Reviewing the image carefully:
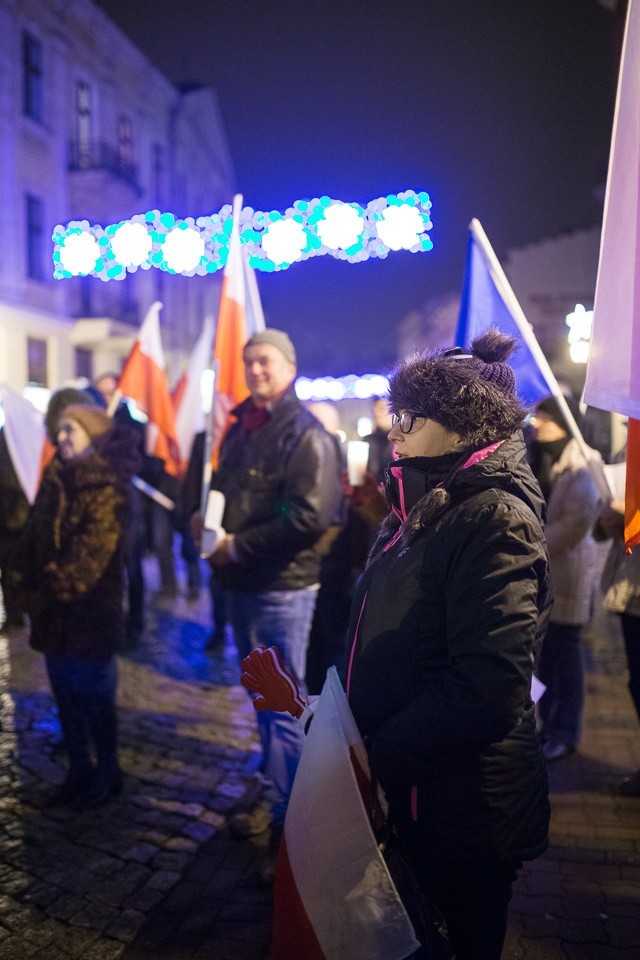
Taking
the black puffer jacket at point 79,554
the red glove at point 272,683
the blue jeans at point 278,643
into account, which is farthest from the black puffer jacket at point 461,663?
the black puffer jacket at point 79,554

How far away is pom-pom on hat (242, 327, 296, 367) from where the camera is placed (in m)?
3.84

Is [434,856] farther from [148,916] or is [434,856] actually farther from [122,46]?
[122,46]

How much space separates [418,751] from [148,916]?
181cm

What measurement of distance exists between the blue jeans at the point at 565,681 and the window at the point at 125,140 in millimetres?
23127

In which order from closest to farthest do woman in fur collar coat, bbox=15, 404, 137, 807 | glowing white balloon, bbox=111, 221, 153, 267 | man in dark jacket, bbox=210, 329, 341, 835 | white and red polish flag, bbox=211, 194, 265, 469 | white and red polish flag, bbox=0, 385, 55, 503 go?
man in dark jacket, bbox=210, 329, 341, 835
woman in fur collar coat, bbox=15, 404, 137, 807
white and red polish flag, bbox=211, 194, 265, 469
white and red polish flag, bbox=0, 385, 55, 503
glowing white balloon, bbox=111, 221, 153, 267

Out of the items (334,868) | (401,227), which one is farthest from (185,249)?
(334,868)

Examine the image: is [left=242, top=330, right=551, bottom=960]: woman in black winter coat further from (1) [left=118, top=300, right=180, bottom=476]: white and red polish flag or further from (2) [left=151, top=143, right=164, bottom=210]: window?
(2) [left=151, top=143, right=164, bottom=210]: window

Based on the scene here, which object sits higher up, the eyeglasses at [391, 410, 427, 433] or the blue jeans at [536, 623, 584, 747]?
the eyeglasses at [391, 410, 427, 433]

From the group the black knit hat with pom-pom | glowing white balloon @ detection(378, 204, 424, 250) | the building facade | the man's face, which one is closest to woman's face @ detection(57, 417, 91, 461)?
the man's face

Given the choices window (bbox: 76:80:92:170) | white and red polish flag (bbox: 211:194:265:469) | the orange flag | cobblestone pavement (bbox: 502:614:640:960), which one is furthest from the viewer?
window (bbox: 76:80:92:170)

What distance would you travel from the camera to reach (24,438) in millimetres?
6934

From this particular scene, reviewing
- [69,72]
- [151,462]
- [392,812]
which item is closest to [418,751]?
[392,812]

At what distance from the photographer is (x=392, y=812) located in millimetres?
1956

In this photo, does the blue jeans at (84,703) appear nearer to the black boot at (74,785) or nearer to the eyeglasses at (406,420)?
the black boot at (74,785)
